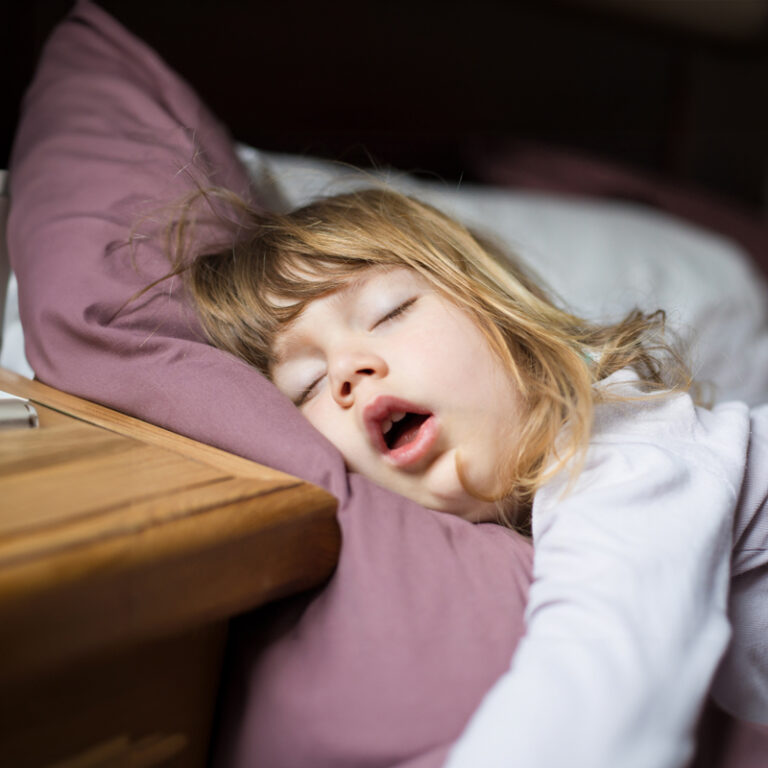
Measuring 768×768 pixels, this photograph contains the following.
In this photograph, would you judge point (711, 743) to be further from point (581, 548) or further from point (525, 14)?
point (525, 14)

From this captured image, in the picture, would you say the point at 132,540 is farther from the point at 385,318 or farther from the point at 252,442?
the point at 385,318

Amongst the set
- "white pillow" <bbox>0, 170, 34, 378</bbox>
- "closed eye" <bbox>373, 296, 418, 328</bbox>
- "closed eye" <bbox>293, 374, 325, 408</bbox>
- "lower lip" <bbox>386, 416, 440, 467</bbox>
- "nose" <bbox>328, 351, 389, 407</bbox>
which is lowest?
"white pillow" <bbox>0, 170, 34, 378</bbox>

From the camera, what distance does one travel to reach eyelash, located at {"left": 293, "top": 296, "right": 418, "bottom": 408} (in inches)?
27.3

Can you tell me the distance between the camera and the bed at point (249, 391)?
0.49 metres

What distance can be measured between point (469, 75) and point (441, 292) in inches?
50.7

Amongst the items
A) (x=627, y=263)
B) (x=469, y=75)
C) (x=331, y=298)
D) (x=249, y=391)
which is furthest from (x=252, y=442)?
(x=469, y=75)

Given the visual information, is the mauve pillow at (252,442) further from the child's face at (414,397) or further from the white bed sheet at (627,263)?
the white bed sheet at (627,263)

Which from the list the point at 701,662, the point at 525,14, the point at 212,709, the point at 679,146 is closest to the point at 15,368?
the point at 212,709

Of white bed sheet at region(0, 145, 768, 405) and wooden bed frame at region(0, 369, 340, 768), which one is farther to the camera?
white bed sheet at region(0, 145, 768, 405)

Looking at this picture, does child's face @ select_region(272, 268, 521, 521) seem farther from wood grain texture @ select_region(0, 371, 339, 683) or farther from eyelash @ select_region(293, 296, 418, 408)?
wood grain texture @ select_region(0, 371, 339, 683)

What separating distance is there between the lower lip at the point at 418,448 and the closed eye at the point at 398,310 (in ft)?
0.35

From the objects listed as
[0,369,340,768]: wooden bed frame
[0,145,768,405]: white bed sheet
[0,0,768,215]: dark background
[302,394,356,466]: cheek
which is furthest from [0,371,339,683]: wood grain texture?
[0,0,768,215]: dark background

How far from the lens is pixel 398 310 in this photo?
0.70 m

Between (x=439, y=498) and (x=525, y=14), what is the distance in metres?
1.57
